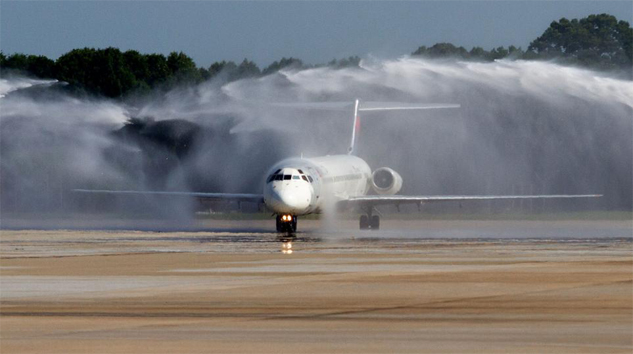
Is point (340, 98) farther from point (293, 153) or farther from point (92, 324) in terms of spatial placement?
point (92, 324)

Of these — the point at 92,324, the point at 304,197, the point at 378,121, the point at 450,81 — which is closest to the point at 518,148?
the point at 378,121

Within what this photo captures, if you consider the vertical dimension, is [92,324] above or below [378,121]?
below

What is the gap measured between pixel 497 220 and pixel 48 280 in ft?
213

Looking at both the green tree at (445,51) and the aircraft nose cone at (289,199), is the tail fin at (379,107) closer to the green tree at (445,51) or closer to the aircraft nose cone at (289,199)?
the aircraft nose cone at (289,199)

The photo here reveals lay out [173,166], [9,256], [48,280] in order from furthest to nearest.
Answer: [173,166], [9,256], [48,280]

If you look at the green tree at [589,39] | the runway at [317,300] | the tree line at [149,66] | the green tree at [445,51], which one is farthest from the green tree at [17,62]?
the runway at [317,300]

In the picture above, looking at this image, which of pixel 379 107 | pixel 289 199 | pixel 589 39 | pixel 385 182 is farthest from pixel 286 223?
pixel 589 39

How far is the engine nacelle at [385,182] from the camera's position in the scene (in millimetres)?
80731

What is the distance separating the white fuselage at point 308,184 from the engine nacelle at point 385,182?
3543 millimetres

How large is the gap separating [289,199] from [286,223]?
249 cm

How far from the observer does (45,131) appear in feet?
306

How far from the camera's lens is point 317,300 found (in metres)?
26.8

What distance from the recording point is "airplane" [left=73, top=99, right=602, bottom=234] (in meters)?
64.3

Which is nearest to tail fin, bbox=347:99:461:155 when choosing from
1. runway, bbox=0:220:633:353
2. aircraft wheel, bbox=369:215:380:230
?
aircraft wheel, bbox=369:215:380:230
